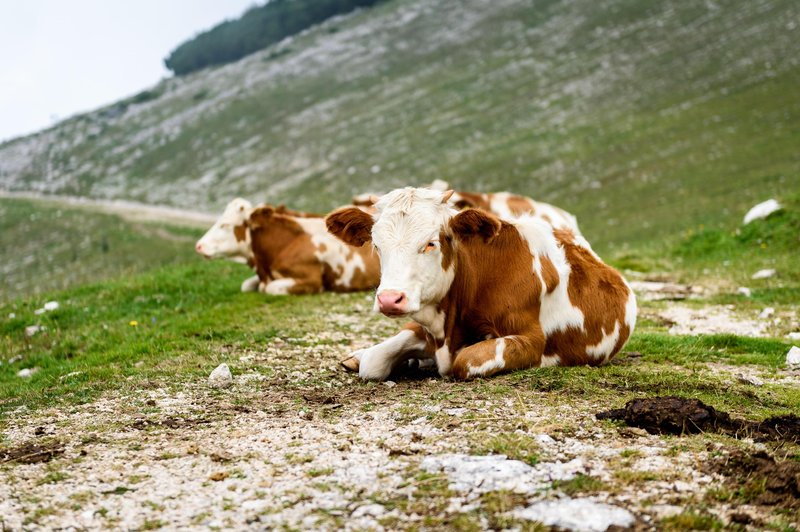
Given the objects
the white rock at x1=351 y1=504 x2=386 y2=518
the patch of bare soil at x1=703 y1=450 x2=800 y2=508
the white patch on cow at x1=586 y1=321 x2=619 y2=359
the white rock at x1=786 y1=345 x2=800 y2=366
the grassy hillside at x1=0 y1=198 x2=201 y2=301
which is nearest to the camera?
the white rock at x1=351 y1=504 x2=386 y2=518

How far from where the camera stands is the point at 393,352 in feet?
26.7

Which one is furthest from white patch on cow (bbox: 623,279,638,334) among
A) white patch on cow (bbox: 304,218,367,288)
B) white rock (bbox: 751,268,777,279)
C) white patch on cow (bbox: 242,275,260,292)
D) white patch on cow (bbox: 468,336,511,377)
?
white patch on cow (bbox: 242,275,260,292)

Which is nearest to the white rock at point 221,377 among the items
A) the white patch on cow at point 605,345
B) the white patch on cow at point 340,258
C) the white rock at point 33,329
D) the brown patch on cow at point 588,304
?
the brown patch on cow at point 588,304

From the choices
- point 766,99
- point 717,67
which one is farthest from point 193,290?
point 717,67

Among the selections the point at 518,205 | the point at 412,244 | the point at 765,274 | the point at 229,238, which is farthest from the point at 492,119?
the point at 412,244

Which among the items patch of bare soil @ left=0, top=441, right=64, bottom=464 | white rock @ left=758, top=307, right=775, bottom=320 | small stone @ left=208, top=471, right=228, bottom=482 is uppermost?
patch of bare soil @ left=0, top=441, right=64, bottom=464

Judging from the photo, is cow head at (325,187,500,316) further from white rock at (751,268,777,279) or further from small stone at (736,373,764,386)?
white rock at (751,268,777,279)

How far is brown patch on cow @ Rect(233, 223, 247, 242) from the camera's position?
54.6 ft

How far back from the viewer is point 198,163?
81625 mm

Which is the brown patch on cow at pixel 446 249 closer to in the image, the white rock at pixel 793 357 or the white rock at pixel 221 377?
the white rock at pixel 221 377

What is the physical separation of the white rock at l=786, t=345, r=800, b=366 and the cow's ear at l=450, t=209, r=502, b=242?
393 cm

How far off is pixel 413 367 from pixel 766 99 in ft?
136

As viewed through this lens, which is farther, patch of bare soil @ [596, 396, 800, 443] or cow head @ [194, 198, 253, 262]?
cow head @ [194, 198, 253, 262]

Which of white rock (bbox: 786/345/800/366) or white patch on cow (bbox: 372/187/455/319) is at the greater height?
white patch on cow (bbox: 372/187/455/319)
